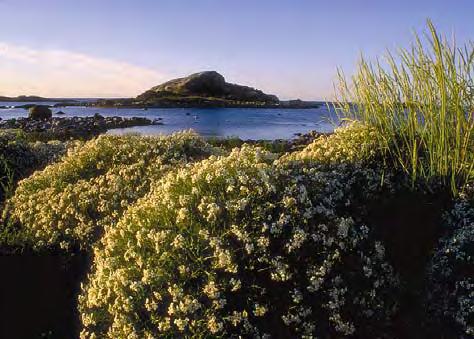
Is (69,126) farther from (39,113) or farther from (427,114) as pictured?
(427,114)

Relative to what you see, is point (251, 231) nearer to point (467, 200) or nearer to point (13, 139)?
point (467, 200)

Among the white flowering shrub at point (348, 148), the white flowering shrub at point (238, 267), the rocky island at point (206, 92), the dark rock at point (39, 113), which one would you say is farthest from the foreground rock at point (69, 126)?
the rocky island at point (206, 92)

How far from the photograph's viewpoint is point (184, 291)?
251 inches

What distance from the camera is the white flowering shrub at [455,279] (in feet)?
24.4

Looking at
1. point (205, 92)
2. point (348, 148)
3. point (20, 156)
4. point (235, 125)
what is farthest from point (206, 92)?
point (348, 148)

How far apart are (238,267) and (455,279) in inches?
138

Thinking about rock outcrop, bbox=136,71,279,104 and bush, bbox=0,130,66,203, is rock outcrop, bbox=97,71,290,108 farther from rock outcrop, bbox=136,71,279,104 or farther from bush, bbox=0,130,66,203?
bush, bbox=0,130,66,203

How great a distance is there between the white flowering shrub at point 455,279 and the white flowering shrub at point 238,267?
841mm

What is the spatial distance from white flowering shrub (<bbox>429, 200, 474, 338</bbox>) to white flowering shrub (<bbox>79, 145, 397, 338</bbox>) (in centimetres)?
84

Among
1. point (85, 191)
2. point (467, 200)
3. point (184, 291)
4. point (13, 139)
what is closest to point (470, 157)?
point (467, 200)

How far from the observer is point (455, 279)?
306 inches

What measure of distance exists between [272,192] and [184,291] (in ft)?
6.08

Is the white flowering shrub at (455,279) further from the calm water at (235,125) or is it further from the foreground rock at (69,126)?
the foreground rock at (69,126)

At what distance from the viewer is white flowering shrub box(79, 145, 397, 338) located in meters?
6.30
